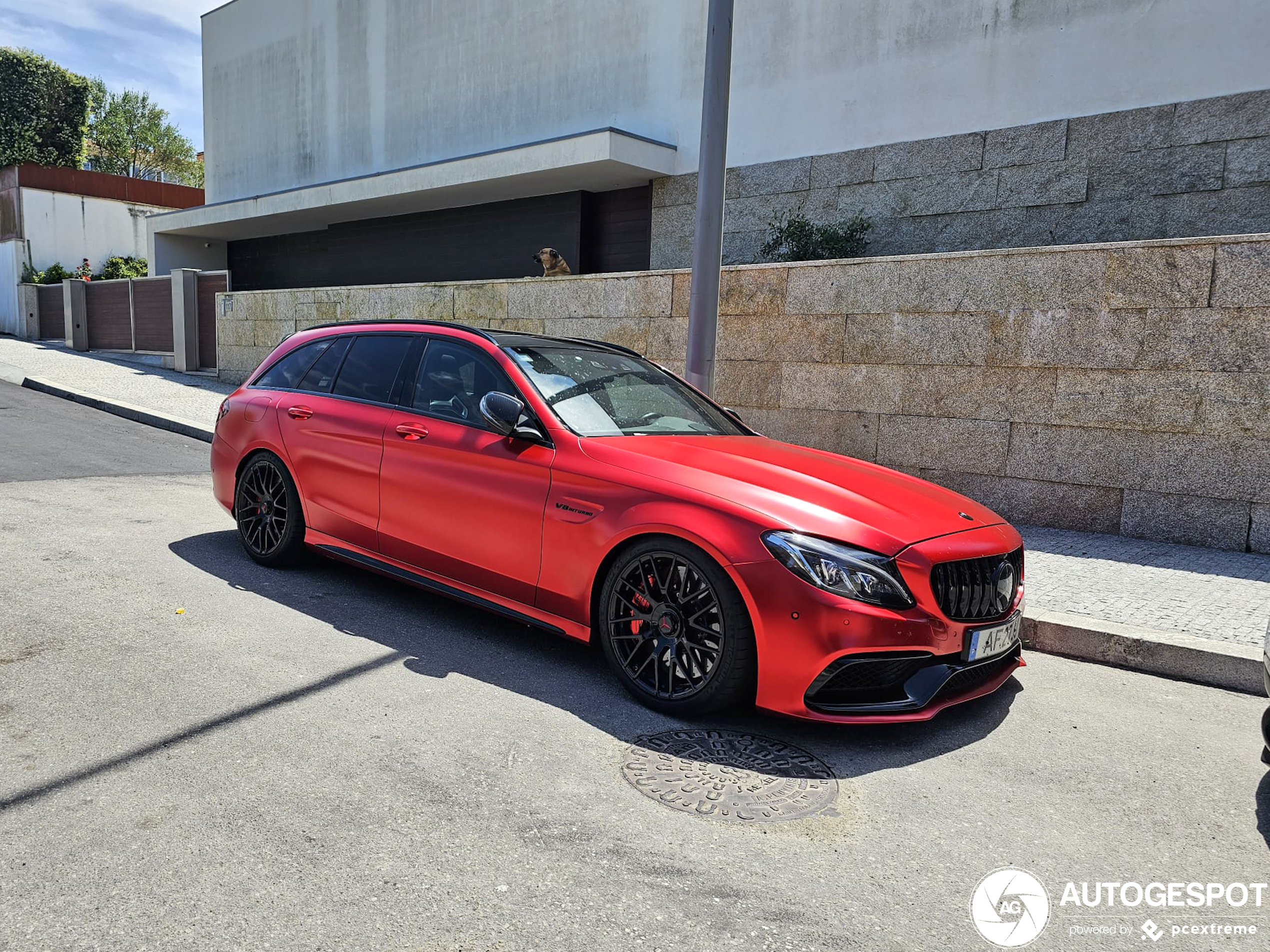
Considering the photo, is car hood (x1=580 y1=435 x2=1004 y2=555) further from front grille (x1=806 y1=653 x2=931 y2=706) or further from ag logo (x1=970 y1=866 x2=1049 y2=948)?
ag logo (x1=970 y1=866 x2=1049 y2=948)

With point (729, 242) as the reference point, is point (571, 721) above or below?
below

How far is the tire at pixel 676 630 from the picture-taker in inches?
145

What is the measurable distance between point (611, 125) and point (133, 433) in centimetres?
885

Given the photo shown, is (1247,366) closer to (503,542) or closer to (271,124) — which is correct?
(503,542)

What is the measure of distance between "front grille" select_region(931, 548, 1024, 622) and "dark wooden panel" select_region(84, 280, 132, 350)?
24.2 metres

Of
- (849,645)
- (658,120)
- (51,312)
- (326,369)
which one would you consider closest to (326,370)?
(326,369)

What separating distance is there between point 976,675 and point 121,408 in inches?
541

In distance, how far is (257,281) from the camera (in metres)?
25.2

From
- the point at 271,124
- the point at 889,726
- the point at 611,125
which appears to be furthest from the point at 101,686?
the point at 271,124

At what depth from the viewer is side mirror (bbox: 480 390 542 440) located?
4.45 metres

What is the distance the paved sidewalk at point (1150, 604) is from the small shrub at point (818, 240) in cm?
510

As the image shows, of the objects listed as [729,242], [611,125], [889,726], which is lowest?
[889,726]

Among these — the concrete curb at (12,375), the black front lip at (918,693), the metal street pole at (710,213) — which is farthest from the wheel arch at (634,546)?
the concrete curb at (12,375)

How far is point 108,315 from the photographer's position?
2397 centimetres
